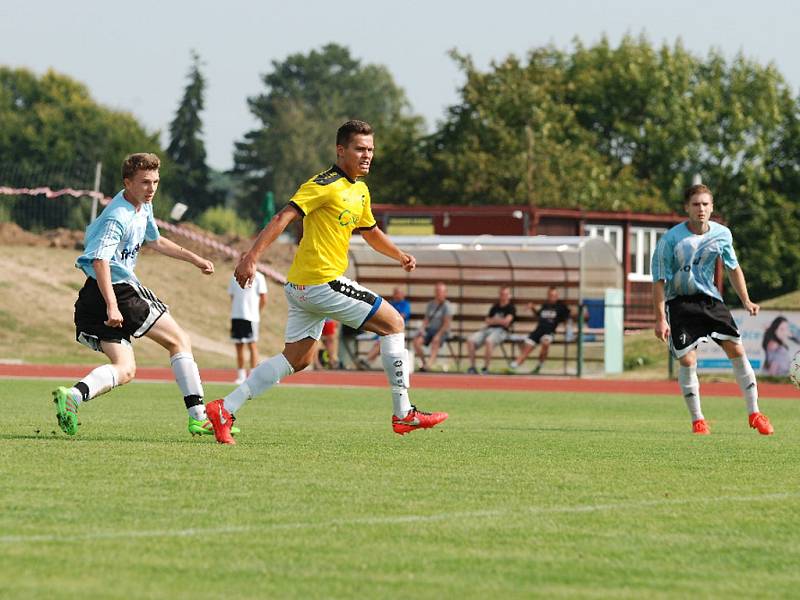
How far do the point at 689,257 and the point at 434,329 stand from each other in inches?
700

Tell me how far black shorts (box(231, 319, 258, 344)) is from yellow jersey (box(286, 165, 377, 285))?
1273 cm

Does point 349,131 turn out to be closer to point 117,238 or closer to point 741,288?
point 117,238

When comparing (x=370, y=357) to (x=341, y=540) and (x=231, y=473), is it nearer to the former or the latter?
(x=231, y=473)

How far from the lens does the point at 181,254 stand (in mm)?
11297

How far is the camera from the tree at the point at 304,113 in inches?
4680

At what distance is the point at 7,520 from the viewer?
675 centimetres

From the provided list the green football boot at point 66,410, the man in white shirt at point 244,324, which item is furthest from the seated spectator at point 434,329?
the green football boot at point 66,410

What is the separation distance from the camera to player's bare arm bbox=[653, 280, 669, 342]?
1302 cm

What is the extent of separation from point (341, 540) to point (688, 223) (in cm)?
731

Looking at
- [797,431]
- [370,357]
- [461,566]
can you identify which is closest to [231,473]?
[461,566]

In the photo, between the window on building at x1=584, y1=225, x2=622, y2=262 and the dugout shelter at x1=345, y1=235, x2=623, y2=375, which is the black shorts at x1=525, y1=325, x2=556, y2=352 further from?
the window on building at x1=584, y1=225, x2=622, y2=262

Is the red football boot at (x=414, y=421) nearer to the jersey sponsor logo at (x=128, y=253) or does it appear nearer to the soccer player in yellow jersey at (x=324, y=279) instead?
the soccer player in yellow jersey at (x=324, y=279)

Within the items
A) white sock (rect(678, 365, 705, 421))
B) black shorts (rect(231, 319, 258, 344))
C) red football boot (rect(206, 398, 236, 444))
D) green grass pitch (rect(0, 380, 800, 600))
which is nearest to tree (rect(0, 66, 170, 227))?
black shorts (rect(231, 319, 258, 344))

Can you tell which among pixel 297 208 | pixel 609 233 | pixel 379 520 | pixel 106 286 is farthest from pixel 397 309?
pixel 379 520
